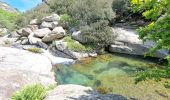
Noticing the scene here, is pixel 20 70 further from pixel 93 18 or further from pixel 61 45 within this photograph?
pixel 93 18

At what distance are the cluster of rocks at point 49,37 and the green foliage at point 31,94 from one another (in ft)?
35.3

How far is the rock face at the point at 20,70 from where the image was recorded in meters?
15.6

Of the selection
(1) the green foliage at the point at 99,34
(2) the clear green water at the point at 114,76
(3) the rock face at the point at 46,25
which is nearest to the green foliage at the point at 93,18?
(1) the green foliage at the point at 99,34

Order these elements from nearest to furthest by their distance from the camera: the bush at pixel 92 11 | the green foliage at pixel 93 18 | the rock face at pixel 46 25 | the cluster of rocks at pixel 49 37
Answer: the cluster of rocks at pixel 49 37 < the green foliage at pixel 93 18 < the bush at pixel 92 11 < the rock face at pixel 46 25

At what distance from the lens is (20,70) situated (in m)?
18.1

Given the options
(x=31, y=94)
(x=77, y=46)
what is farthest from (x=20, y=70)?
(x=77, y=46)

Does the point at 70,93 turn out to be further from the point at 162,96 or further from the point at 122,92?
the point at 162,96

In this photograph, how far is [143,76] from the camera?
10539 millimetres

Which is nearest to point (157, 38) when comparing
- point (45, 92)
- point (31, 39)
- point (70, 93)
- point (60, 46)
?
point (70, 93)

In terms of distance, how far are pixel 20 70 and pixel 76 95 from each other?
6169 mm

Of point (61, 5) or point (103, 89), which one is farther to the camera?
point (61, 5)

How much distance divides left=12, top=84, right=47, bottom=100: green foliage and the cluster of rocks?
10769 millimetres

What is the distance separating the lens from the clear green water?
55.2ft

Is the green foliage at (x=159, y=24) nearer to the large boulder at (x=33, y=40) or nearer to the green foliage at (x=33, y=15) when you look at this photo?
the large boulder at (x=33, y=40)
